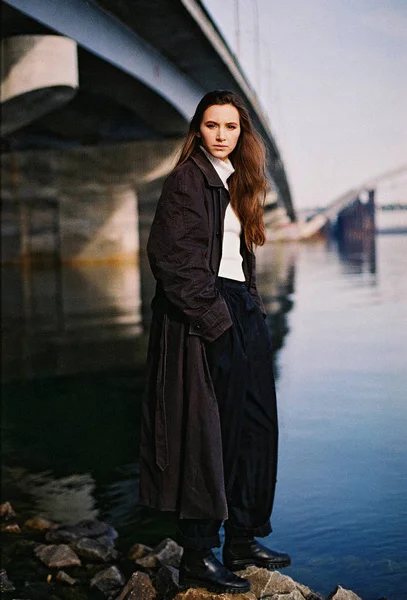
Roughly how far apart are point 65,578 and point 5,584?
28 cm

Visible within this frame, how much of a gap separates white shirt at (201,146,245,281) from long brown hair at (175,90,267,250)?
3cm

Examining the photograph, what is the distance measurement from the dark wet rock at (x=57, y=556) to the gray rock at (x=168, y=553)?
1.31 ft

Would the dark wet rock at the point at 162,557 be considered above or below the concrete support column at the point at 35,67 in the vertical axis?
below

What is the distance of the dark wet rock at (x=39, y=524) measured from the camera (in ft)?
16.6

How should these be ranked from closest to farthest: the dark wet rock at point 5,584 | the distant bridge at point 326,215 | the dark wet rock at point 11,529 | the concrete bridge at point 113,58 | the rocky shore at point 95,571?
the rocky shore at point 95,571, the dark wet rock at point 5,584, the dark wet rock at point 11,529, the concrete bridge at point 113,58, the distant bridge at point 326,215

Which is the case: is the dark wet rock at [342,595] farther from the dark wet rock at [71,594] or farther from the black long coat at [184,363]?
the dark wet rock at [71,594]

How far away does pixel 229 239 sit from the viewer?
3723mm

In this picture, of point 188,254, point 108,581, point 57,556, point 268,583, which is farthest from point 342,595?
point 57,556

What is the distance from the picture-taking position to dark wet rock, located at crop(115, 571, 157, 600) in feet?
12.5

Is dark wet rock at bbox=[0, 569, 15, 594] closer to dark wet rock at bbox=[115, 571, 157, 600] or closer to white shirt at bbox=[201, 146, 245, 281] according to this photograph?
dark wet rock at bbox=[115, 571, 157, 600]

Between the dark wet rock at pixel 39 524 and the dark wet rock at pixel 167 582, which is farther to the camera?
the dark wet rock at pixel 39 524

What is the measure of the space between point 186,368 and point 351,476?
6.84ft

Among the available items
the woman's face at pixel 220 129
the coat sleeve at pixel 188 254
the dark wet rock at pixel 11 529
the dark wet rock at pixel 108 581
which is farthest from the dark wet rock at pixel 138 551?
the woman's face at pixel 220 129

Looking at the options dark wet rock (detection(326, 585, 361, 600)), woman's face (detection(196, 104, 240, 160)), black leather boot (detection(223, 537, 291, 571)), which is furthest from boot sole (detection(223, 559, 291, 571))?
woman's face (detection(196, 104, 240, 160))
